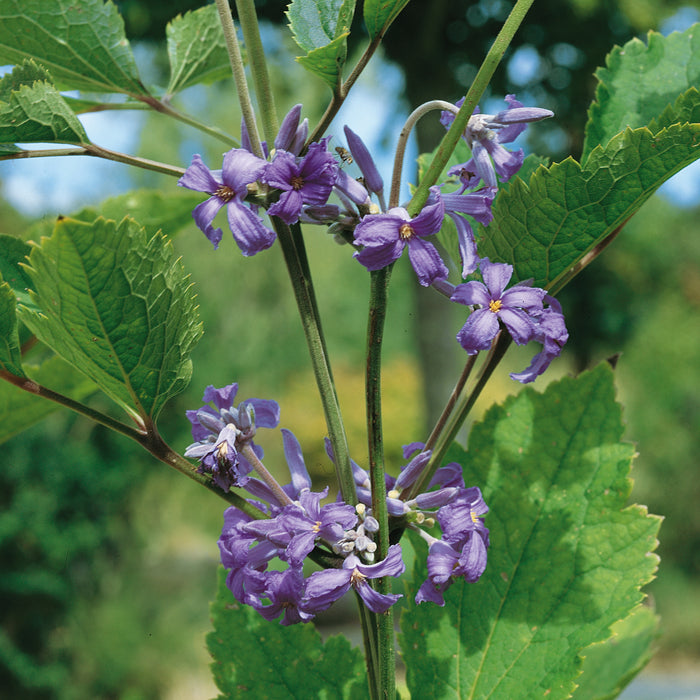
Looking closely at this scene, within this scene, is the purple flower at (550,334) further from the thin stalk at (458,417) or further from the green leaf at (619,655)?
the green leaf at (619,655)

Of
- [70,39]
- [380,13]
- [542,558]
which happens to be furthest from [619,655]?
[70,39]

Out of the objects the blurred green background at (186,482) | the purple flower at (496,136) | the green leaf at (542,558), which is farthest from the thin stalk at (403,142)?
the blurred green background at (186,482)

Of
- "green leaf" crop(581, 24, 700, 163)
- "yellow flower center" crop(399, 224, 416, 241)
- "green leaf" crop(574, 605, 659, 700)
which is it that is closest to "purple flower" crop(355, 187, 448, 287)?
"yellow flower center" crop(399, 224, 416, 241)

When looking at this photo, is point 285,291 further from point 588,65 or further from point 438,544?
point 438,544

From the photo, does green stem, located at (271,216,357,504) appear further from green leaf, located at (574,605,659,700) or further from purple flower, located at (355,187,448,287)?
green leaf, located at (574,605,659,700)

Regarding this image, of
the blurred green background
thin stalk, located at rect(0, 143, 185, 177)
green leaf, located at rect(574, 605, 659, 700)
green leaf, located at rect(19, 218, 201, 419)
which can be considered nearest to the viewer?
green leaf, located at rect(19, 218, 201, 419)

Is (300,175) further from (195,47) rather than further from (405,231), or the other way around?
(195,47)
